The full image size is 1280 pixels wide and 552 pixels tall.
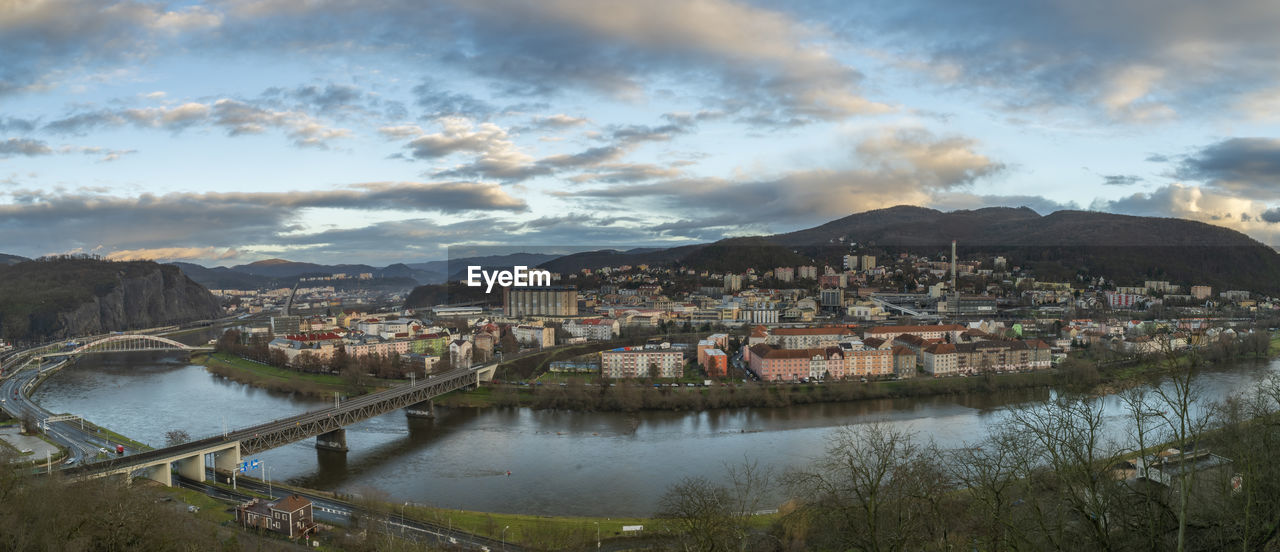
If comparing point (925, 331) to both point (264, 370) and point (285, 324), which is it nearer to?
point (264, 370)

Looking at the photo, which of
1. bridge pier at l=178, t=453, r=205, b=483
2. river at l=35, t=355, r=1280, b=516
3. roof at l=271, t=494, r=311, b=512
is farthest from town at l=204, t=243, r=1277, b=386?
roof at l=271, t=494, r=311, b=512

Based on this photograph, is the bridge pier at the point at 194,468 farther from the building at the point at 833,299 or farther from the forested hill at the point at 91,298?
the forested hill at the point at 91,298

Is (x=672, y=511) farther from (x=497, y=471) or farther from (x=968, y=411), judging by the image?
(x=968, y=411)

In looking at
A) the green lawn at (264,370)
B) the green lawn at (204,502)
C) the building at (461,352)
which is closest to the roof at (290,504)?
the green lawn at (204,502)

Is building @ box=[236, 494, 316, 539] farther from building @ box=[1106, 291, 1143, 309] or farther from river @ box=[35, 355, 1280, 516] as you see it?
building @ box=[1106, 291, 1143, 309]

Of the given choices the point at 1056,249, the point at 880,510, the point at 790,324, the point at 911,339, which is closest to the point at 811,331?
the point at 911,339
